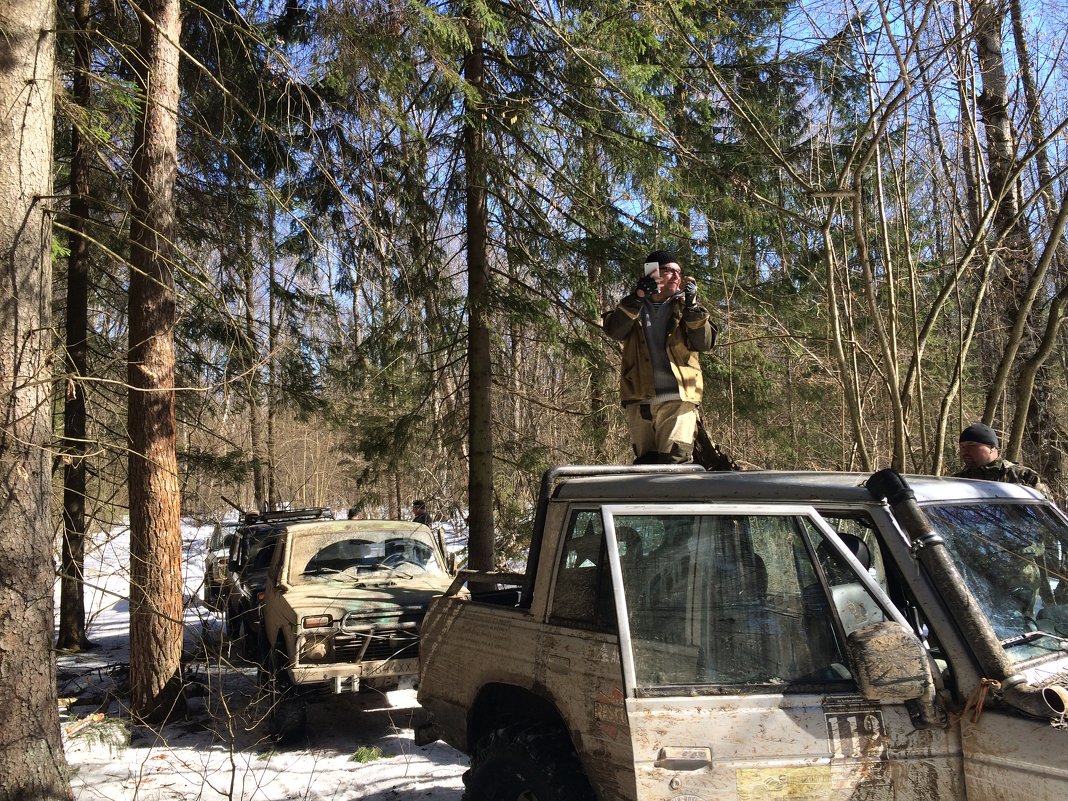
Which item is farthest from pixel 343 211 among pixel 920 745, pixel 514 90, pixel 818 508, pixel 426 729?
pixel 920 745

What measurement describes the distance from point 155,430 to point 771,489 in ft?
20.9

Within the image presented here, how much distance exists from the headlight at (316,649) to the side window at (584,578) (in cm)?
413

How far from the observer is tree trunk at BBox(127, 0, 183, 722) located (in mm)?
7562

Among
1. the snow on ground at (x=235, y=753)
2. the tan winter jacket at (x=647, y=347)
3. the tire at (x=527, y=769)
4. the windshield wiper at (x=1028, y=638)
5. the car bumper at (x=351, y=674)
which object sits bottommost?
the snow on ground at (x=235, y=753)

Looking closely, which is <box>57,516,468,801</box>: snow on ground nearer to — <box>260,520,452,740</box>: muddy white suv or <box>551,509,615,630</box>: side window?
<box>260,520,452,740</box>: muddy white suv

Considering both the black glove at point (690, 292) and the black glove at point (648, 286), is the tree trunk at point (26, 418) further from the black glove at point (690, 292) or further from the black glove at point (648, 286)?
the black glove at point (690, 292)

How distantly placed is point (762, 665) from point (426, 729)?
2419 mm

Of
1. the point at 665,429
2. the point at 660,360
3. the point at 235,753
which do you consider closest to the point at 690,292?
the point at 660,360

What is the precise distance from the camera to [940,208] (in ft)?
23.9

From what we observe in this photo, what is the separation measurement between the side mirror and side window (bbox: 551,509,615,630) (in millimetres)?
1011

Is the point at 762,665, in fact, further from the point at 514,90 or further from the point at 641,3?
the point at 514,90

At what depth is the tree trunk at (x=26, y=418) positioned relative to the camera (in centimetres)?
448

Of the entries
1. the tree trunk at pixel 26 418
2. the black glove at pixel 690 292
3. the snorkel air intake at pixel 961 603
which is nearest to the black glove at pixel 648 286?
the black glove at pixel 690 292

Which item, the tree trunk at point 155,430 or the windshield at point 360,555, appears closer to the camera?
the tree trunk at point 155,430
